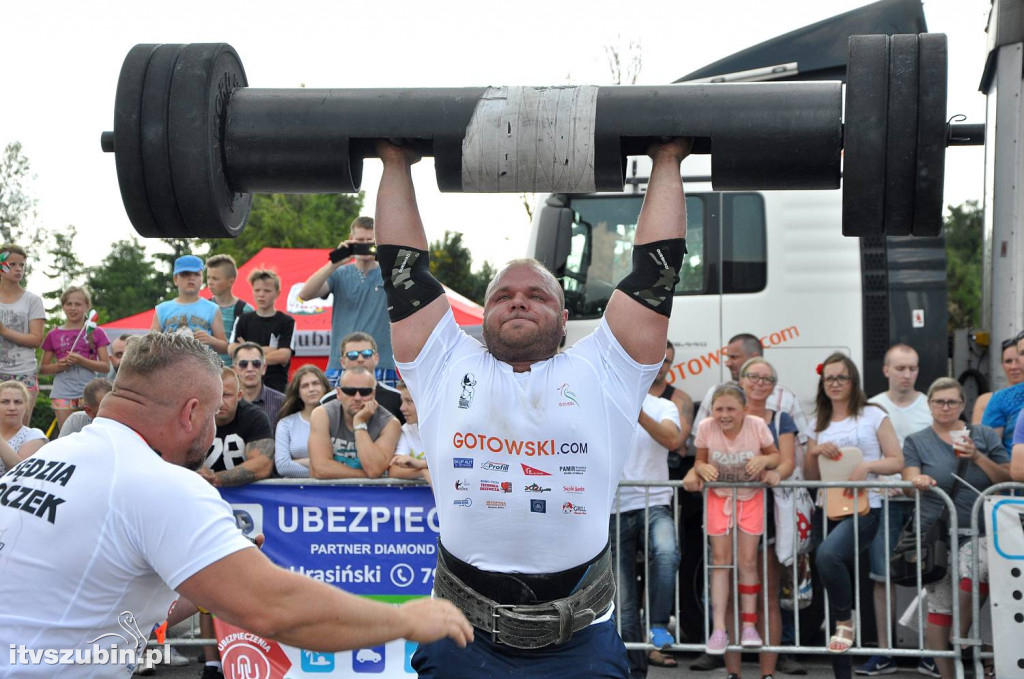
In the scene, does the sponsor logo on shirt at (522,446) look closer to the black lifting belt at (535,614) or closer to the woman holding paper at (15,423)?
the black lifting belt at (535,614)

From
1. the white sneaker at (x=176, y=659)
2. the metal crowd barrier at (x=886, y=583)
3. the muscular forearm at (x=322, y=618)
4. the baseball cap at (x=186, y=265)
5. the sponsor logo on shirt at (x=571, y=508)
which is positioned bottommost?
the white sneaker at (x=176, y=659)

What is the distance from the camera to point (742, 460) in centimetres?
664

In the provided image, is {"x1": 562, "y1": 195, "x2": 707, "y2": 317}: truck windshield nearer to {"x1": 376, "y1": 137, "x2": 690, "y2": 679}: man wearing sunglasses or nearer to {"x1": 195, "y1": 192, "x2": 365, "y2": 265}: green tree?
{"x1": 376, "y1": 137, "x2": 690, "y2": 679}: man wearing sunglasses

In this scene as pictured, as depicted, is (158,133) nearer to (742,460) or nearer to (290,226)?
(742,460)

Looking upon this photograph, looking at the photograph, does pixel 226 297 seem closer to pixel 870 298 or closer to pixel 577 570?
pixel 870 298

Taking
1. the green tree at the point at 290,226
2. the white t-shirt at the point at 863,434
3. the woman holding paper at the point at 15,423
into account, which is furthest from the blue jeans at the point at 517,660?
the green tree at the point at 290,226

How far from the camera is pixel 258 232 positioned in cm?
3338

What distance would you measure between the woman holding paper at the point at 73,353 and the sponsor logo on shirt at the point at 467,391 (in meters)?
5.96

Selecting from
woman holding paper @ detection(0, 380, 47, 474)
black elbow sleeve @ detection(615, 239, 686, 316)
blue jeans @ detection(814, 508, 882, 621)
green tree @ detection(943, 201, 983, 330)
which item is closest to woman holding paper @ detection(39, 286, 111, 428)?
woman holding paper @ detection(0, 380, 47, 474)

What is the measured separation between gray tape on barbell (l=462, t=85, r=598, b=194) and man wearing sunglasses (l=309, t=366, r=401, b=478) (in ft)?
11.0

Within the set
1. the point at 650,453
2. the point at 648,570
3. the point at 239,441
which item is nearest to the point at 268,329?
the point at 239,441

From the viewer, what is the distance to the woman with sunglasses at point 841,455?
21.3ft

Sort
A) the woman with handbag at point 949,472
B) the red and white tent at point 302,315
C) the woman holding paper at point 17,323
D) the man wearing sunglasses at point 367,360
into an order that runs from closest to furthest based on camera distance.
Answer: the woman with handbag at point 949,472, the man wearing sunglasses at point 367,360, the woman holding paper at point 17,323, the red and white tent at point 302,315

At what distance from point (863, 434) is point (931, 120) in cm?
393
